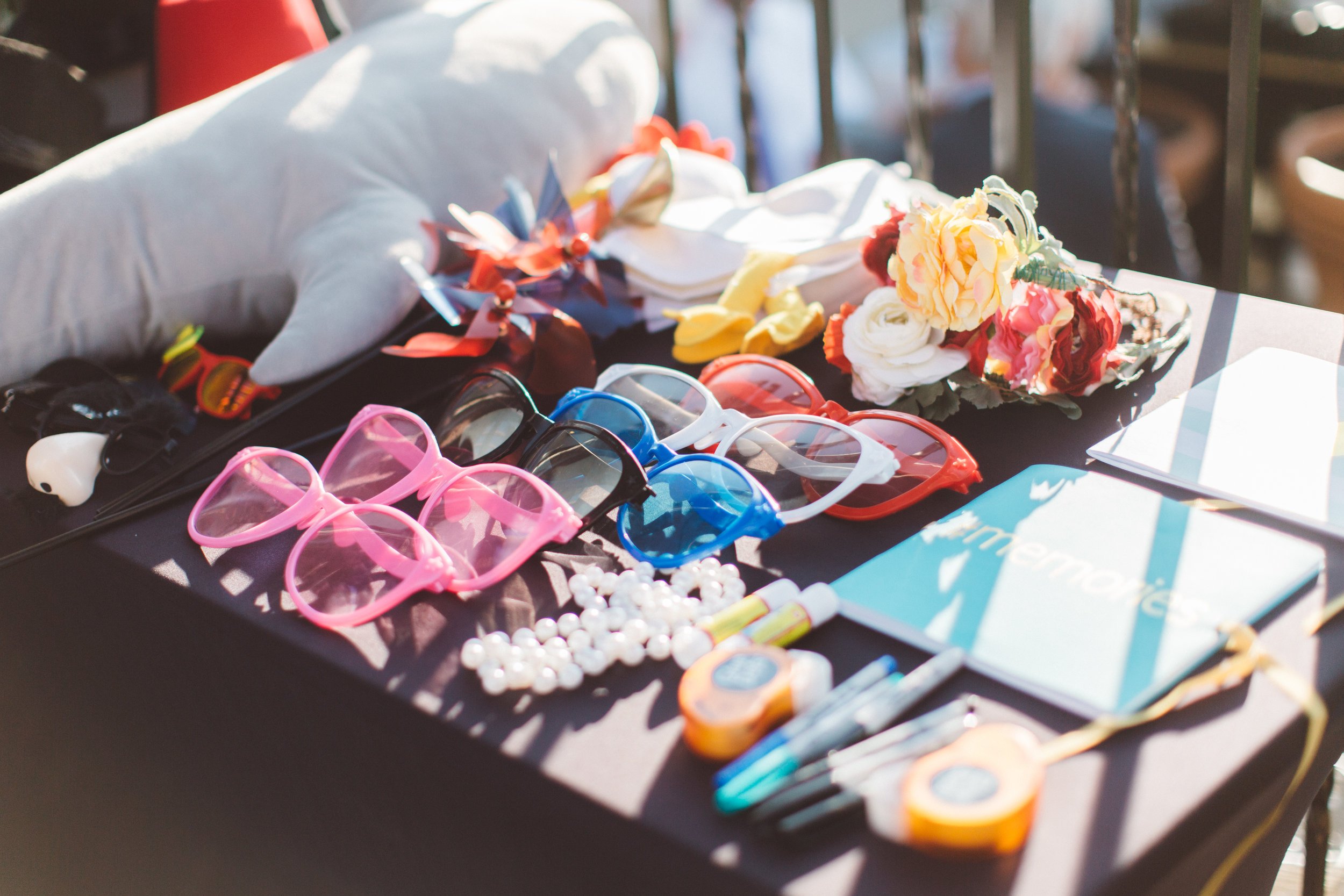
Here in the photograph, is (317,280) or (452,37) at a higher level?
(452,37)

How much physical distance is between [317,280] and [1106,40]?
3.01m

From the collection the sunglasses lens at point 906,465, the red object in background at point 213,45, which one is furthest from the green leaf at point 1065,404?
the red object in background at point 213,45

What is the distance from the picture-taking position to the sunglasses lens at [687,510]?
1.89 ft

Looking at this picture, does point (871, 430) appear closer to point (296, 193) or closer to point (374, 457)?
point (374, 457)

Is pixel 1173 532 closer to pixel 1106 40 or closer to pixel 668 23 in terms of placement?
pixel 668 23

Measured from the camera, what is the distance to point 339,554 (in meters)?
0.61

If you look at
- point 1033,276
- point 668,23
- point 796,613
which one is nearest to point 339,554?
point 796,613

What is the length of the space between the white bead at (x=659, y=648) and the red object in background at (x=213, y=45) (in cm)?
92

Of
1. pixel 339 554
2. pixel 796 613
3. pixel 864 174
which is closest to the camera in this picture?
pixel 796 613

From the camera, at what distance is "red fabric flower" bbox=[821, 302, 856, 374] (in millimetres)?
725

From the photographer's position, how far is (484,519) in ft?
1.99

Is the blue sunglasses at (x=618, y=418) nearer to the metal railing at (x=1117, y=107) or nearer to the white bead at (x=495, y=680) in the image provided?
the white bead at (x=495, y=680)

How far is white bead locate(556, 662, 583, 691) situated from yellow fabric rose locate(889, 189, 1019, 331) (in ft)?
1.10

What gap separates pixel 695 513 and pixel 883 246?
28 centimetres
